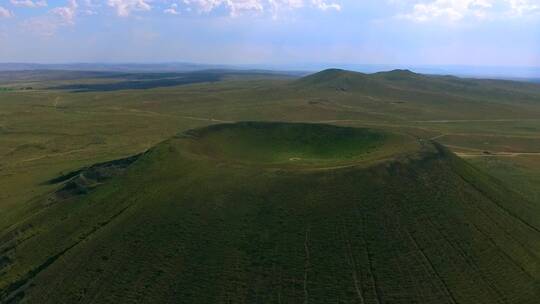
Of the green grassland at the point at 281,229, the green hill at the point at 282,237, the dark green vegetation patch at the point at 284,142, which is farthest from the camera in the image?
the dark green vegetation patch at the point at 284,142

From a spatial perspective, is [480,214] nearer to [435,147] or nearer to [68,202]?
[435,147]

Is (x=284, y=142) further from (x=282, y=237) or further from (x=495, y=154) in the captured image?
(x=495, y=154)

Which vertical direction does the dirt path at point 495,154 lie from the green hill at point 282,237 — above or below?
below

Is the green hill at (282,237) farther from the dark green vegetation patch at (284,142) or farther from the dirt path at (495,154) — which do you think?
the dirt path at (495,154)

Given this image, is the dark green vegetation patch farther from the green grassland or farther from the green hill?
the green hill

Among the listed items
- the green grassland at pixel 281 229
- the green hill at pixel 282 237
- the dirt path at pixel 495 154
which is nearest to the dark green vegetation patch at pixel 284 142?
the green grassland at pixel 281 229

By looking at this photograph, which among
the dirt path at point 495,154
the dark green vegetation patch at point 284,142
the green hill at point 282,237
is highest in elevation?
the dark green vegetation patch at point 284,142

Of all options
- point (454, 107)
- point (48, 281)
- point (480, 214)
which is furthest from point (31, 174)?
point (454, 107)

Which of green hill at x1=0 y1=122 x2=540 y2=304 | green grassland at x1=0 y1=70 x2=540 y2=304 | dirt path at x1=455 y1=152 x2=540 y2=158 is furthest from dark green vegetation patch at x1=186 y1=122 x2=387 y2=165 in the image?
dirt path at x1=455 y1=152 x2=540 y2=158
